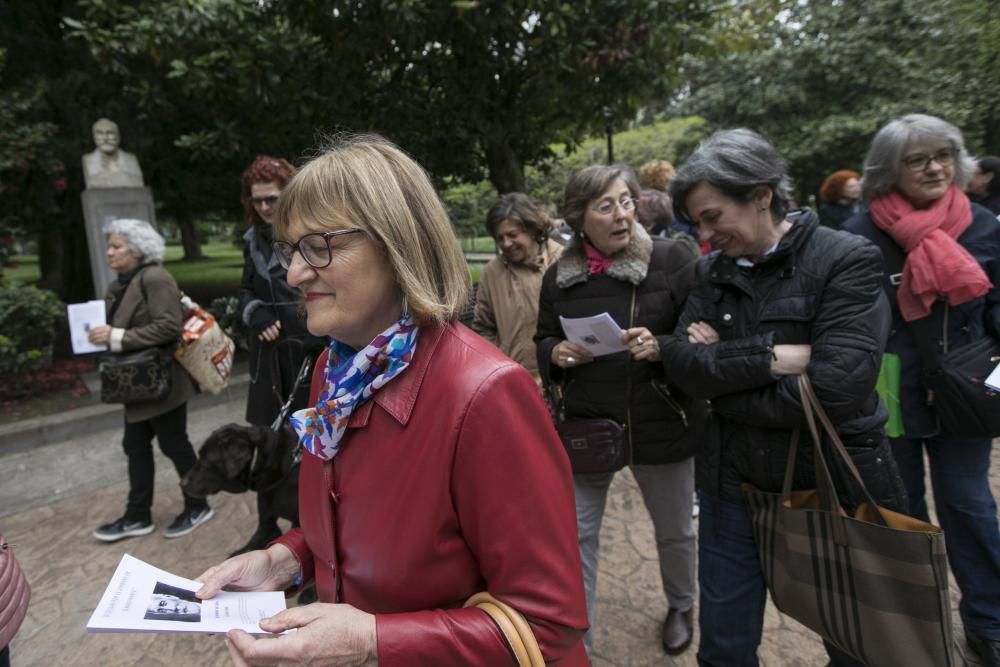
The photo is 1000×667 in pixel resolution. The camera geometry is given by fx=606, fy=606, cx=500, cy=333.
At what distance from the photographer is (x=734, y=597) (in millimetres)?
1923

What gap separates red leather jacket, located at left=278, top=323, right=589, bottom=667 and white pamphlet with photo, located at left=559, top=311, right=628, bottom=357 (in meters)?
1.11

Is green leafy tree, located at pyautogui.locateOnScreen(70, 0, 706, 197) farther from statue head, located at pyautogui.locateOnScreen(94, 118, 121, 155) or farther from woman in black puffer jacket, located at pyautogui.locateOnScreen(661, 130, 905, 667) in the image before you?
woman in black puffer jacket, located at pyautogui.locateOnScreen(661, 130, 905, 667)

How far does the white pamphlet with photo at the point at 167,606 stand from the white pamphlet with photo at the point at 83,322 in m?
2.92

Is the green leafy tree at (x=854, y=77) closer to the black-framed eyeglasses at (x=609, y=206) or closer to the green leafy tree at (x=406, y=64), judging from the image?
the green leafy tree at (x=406, y=64)

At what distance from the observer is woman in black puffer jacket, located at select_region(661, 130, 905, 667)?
168cm

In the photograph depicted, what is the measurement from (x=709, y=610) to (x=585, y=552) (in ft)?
2.08

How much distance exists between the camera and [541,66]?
21.1ft

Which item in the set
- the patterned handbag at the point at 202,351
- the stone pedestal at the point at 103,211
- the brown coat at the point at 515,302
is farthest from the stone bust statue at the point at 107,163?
the brown coat at the point at 515,302

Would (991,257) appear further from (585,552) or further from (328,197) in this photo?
(328,197)

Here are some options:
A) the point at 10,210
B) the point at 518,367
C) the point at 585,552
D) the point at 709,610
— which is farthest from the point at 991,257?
the point at 10,210

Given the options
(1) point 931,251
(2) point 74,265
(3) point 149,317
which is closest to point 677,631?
(1) point 931,251

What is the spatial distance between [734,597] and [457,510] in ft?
4.21

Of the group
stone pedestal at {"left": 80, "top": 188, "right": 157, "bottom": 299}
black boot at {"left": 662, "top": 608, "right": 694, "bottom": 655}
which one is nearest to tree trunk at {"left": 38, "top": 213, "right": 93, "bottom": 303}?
stone pedestal at {"left": 80, "top": 188, "right": 157, "bottom": 299}

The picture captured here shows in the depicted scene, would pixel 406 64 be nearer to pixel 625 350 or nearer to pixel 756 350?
pixel 625 350
